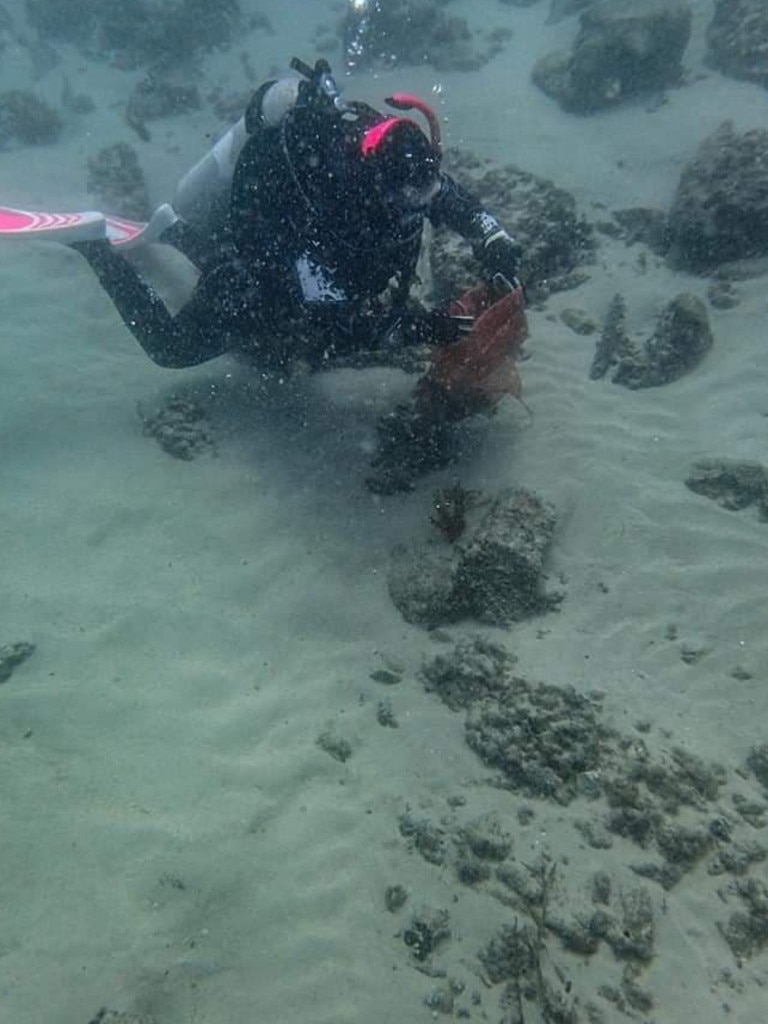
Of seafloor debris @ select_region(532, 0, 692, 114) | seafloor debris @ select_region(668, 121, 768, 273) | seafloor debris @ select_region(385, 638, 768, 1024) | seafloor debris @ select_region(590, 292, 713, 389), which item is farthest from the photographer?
seafloor debris @ select_region(532, 0, 692, 114)

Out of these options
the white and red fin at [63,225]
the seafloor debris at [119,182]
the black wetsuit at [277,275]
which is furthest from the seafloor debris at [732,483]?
the seafloor debris at [119,182]

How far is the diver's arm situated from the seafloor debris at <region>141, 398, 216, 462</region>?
288 centimetres

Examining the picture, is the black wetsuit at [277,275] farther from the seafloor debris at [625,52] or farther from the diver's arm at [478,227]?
the seafloor debris at [625,52]

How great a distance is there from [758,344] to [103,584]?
6174 millimetres

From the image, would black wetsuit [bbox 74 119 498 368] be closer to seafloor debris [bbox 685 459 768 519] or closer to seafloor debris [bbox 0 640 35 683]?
seafloor debris [bbox 685 459 768 519]

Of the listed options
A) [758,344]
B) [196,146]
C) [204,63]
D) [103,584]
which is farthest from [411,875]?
[204,63]

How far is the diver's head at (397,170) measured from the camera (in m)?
4.63

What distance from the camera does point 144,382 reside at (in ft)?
25.0

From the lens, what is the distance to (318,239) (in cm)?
514

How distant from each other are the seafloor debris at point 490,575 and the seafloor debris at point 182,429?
260cm

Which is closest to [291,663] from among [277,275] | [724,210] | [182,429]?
[182,429]

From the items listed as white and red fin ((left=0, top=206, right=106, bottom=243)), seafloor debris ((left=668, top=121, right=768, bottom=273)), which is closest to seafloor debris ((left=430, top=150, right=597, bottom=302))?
seafloor debris ((left=668, top=121, right=768, bottom=273))

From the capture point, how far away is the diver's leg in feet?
21.1

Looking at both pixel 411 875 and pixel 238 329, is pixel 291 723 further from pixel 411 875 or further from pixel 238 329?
pixel 238 329
